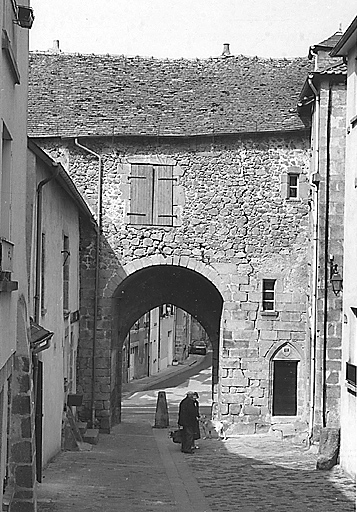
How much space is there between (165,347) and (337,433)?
93.7 ft

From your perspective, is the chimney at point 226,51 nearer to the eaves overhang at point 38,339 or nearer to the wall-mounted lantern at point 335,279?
the wall-mounted lantern at point 335,279

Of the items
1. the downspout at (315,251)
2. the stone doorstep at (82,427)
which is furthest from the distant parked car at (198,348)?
the downspout at (315,251)

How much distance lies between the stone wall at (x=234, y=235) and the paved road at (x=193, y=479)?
1402 millimetres

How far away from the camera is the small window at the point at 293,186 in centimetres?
1823

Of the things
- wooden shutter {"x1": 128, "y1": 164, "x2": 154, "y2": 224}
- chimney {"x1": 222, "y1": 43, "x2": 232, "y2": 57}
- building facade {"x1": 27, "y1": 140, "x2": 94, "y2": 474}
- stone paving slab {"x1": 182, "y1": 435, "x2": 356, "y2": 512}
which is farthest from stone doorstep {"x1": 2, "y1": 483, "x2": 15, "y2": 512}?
chimney {"x1": 222, "y1": 43, "x2": 232, "y2": 57}

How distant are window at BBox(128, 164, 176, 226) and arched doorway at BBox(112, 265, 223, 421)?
74.1 inches

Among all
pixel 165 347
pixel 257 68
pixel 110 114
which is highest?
pixel 257 68

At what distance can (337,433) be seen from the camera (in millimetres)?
13562

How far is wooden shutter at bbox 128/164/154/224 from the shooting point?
18391 millimetres

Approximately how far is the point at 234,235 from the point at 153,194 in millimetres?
1877

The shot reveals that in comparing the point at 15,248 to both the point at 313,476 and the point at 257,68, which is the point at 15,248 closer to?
the point at 313,476

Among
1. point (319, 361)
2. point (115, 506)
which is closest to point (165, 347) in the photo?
point (319, 361)

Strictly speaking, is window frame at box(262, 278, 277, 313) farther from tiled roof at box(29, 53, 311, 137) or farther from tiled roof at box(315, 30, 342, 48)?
tiled roof at box(315, 30, 342, 48)

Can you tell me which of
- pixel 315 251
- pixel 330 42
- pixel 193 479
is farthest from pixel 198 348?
pixel 193 479
